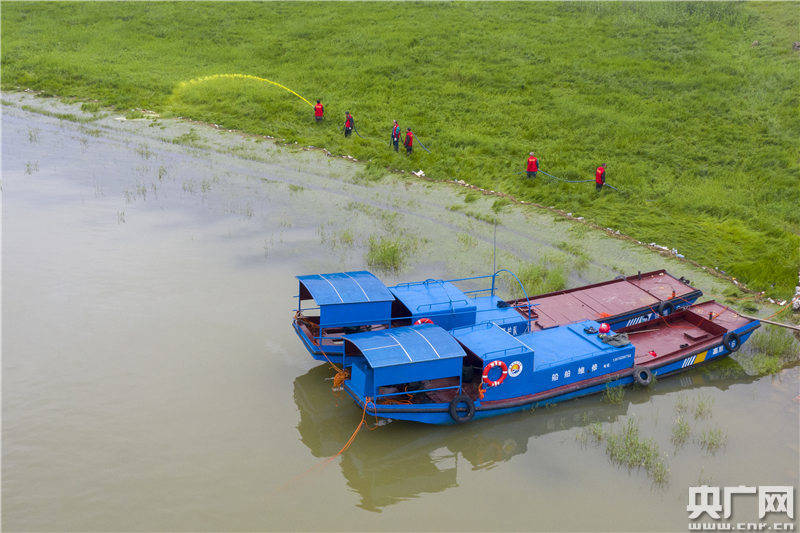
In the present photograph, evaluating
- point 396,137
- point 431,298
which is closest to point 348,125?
point 396,137

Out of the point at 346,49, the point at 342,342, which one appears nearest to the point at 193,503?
the point at 342,342

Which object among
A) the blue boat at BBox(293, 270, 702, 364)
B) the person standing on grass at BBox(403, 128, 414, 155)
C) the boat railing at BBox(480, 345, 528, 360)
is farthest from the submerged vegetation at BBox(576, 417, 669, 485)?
the person standing on grass at BBox(403, 128, 414, 155)

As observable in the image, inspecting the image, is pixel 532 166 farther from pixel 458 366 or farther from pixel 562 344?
pixel 458 366

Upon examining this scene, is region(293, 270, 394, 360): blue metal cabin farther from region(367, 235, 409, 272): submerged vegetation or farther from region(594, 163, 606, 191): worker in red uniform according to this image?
region(594, 163, 606, 191): worker in red uniform

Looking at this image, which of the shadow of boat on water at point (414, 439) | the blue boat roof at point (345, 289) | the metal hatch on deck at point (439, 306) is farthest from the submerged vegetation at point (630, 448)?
the blue boat roof at point (345, 289)

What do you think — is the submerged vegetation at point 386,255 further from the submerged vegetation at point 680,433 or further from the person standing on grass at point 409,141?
the submerged vegetation at point 680,433
